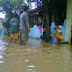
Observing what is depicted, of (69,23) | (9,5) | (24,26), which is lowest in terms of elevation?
(24,26)

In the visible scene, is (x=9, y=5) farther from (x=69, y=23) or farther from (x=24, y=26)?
(x=24, y=26)

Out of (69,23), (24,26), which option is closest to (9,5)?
(69,23)

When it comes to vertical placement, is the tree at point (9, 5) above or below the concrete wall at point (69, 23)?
above

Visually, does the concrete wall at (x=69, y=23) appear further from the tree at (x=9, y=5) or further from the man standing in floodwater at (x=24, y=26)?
the tree at (x=9, y=5)

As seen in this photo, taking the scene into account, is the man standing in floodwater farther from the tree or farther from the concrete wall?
the tree

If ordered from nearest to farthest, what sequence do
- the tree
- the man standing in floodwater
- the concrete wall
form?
the man standing in floodwater
the concrete wall
the tree

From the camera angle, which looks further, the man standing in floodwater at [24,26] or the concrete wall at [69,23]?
the concrete wall at [69,23]

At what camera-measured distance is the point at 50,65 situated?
5121 millimetres

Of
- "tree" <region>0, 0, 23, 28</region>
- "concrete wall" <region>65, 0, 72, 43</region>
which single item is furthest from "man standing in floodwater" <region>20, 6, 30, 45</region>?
"tree" <region>0, 0, 23, 28</region>

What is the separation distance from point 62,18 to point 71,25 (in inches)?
103

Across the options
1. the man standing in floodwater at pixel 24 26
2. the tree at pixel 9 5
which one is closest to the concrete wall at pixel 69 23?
the man standing in floodwater at pixel 24 26

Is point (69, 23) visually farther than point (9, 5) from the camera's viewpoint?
No

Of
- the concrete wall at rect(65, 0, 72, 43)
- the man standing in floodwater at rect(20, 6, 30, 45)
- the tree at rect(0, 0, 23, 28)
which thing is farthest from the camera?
the tree at rect(0, 0, 23, 28)

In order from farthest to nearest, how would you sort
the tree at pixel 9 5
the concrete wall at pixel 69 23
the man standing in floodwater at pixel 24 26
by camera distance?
the tree at pixel 9 5 → the concrete wall at pixel 69 23 → the man standing in floodwater at pixel 24 26
